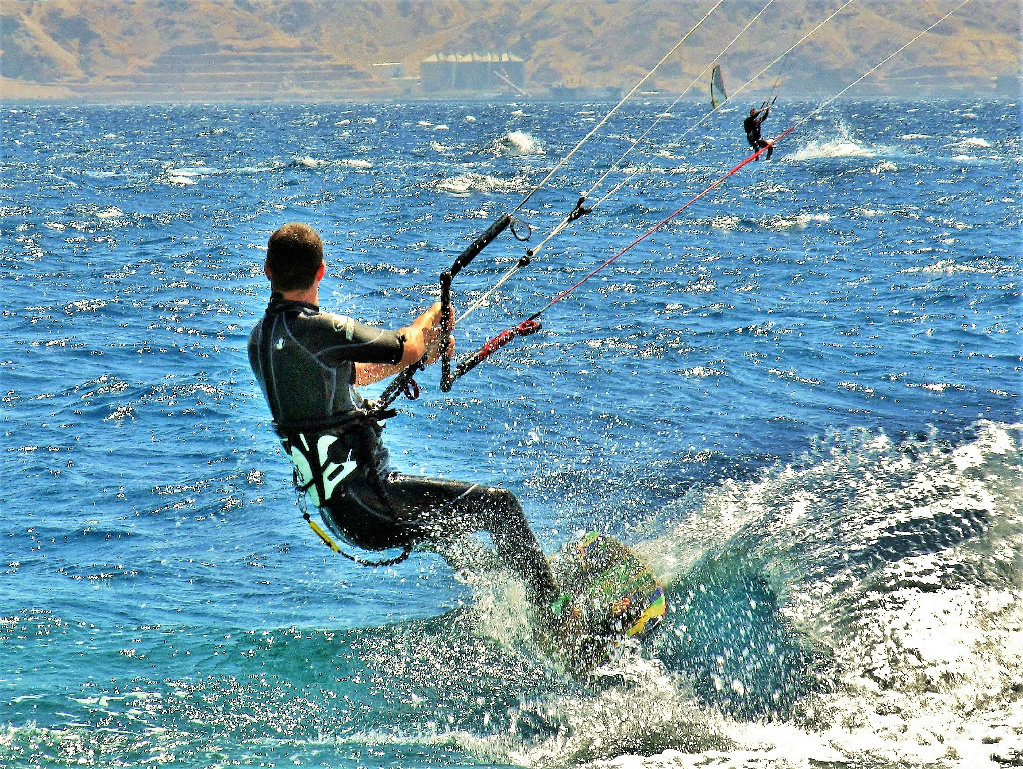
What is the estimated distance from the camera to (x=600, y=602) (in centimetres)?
600

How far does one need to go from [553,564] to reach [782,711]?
1.56 metres

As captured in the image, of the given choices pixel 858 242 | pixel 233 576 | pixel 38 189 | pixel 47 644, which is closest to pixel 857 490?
pixel 233 576

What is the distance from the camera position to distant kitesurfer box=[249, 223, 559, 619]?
15.9ft

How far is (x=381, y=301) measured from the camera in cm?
1661

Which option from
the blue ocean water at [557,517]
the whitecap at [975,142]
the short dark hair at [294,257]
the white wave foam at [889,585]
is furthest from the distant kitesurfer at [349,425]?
the whitecap at [975,142]

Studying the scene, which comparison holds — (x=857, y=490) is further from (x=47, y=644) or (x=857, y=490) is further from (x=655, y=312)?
(x=655, y=312)

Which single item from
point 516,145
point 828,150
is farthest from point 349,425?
point 516,145

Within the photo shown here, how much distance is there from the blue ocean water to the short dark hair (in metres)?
2.12

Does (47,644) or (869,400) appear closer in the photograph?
(47,644)

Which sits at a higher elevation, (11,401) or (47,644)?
(11,401)

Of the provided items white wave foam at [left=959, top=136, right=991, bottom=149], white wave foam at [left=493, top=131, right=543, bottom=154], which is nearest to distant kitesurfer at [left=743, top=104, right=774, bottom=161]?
white wave foam at [left=493, top=131, right=543, bottom=154]

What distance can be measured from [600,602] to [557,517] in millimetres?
2241

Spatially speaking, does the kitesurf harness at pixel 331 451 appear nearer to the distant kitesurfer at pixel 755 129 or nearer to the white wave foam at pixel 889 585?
the white wave foam at pixel 889 585

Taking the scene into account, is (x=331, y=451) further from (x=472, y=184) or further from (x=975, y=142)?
(x=975, y=142)
